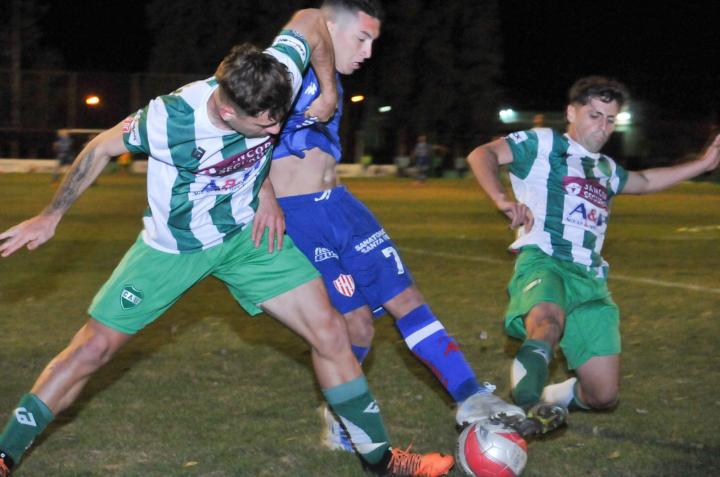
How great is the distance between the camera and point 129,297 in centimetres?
437

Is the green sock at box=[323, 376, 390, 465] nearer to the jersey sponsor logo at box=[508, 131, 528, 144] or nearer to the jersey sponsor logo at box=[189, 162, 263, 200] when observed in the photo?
the jersey sponsor logo at box=[189, 162, 263, 200]

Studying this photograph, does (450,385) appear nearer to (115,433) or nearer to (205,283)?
(115,433)

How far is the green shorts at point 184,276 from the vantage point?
14.4 feet

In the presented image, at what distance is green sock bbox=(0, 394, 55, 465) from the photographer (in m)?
4.26

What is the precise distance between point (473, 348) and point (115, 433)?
9.64 feet

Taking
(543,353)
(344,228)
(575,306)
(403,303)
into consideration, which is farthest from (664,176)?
(344,228)

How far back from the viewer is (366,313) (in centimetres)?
536

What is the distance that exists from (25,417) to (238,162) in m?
1.34

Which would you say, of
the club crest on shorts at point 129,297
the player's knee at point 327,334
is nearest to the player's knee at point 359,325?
the player's knee at point 327,334

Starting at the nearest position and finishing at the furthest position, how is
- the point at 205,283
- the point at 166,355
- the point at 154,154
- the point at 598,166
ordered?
the point at 154,154
the point at 598,166
the point at 166,355
the point at 205,283

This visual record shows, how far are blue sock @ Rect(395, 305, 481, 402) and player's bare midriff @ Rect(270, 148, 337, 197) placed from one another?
2.68ft

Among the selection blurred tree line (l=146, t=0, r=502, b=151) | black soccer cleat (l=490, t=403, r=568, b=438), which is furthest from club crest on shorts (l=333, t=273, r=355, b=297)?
blurred tree line (l=146, t=0, r=502, b=151)

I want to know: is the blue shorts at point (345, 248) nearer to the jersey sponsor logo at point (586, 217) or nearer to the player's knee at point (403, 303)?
the player's knee at point (403, 303)

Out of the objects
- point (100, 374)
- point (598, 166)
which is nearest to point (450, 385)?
point (598, 166)
